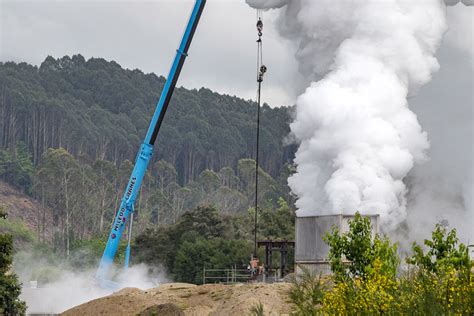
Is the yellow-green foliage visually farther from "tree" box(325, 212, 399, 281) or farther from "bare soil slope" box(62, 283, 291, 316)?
"bare soil slope" box(62, 283, 291, 316)

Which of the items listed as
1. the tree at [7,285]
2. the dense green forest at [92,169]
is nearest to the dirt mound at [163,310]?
the tree at [7,285]

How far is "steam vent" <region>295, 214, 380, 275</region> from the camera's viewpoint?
49188 millimetres

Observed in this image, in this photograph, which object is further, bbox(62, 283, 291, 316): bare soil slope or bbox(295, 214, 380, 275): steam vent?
bbox(295, 214, 380, 275): steam vent

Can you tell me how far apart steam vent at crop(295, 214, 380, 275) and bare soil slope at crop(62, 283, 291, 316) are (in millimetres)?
6300

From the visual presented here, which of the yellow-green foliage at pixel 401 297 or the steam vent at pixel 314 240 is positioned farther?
the steam vent at pixel 314 240

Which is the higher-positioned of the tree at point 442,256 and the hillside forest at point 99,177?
the hillside forest at point 99,177

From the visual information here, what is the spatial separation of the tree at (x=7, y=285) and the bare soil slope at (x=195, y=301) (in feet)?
18.1

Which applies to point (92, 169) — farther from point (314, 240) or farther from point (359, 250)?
point (359, 250)

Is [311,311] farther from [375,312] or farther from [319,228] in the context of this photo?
[319,228]

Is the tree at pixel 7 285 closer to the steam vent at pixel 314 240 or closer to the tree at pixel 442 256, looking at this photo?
the tree at pixel 442 256

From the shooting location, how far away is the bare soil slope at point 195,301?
1532 inches

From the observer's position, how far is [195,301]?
4444 cm

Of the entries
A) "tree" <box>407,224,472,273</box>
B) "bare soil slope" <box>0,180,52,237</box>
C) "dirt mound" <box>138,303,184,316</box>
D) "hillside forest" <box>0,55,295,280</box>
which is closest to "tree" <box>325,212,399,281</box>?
"tree" <box>407,224,472,273</box>

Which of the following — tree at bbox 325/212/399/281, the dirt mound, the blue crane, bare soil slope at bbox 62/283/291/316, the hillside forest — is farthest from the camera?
the hillside forest
